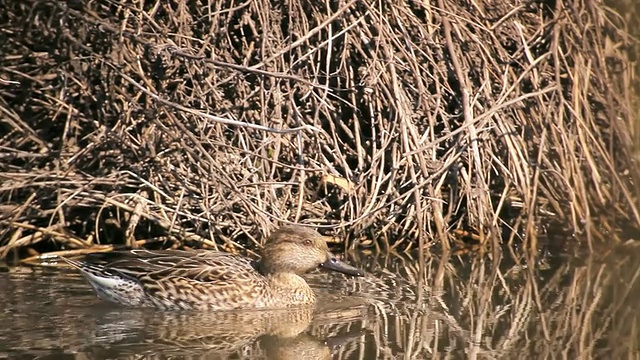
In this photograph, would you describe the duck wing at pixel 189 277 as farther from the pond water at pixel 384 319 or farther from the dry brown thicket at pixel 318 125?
the dry brown thicket at pixel 318 125

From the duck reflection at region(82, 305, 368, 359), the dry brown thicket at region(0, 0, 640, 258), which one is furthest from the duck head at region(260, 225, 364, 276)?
the dry brown thicket at region(0, 0, 640, 258)

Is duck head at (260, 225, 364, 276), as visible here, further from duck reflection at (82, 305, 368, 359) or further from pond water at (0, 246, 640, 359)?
duck reflection at (82, 305, 368, 359)

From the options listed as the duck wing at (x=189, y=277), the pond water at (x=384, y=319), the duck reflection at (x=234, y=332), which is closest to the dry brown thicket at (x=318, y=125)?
the pond water at (x=384, y=319)

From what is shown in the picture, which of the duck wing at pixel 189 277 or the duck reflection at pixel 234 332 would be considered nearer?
the duck reflection at pixel 234 332

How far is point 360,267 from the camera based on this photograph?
26.3ft

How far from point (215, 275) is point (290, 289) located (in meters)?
0.42

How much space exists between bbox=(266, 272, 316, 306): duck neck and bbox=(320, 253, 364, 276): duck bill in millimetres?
169

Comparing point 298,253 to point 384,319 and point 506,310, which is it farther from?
point 506,310

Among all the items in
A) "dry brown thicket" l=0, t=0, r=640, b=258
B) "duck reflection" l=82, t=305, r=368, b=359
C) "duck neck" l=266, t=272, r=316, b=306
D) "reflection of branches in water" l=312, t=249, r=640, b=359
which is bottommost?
"duck reflection" l=82, t=305, r=368, b=359

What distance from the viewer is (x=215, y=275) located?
720 centimetres

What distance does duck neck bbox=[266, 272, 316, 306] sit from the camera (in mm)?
7191

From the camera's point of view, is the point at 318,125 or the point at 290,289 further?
the point at 318,125

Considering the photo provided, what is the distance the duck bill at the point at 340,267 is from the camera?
7340 millimetres

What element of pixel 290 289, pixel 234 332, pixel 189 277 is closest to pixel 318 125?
pixel 290 289
